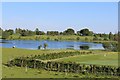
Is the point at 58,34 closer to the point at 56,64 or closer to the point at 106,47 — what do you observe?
the point at 106,47

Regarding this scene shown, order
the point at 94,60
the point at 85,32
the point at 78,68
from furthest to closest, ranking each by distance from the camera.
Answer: the point at 85,32 → the point at 94,60 → the point at 78,68

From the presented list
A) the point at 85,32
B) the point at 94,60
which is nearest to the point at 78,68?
the point at 94,60

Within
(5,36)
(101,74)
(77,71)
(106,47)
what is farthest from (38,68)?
(5,36)

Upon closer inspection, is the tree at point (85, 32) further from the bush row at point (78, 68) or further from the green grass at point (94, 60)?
the bush row at point (78, 68)

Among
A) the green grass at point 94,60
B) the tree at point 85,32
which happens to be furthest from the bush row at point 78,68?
the tree at point 85,32

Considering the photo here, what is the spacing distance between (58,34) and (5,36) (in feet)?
142

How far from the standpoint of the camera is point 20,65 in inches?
1129

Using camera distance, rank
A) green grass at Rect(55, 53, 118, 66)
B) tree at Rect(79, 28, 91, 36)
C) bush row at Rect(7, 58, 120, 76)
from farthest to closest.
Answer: tree at Rect(79, 28, 91, 36) < green grass at Rect(55, 53, 118, 66) < bush row at Rect(7, 58, 120, 76)

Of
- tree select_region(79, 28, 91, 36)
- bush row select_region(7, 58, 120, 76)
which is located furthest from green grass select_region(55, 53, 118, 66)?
tree select_region(79, 28, 91, 36)

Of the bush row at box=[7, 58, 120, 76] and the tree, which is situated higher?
the tree

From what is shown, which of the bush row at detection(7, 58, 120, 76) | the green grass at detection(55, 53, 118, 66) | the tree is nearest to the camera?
the bush row at detection(7, 58, 120, 76)

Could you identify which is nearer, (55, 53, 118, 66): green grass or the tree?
(55, 53, 118, 66): green grass

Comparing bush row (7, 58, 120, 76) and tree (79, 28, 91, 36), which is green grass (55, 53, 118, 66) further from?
tree (79, 28, 91, 36)

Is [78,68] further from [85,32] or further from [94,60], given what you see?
[85,32]
